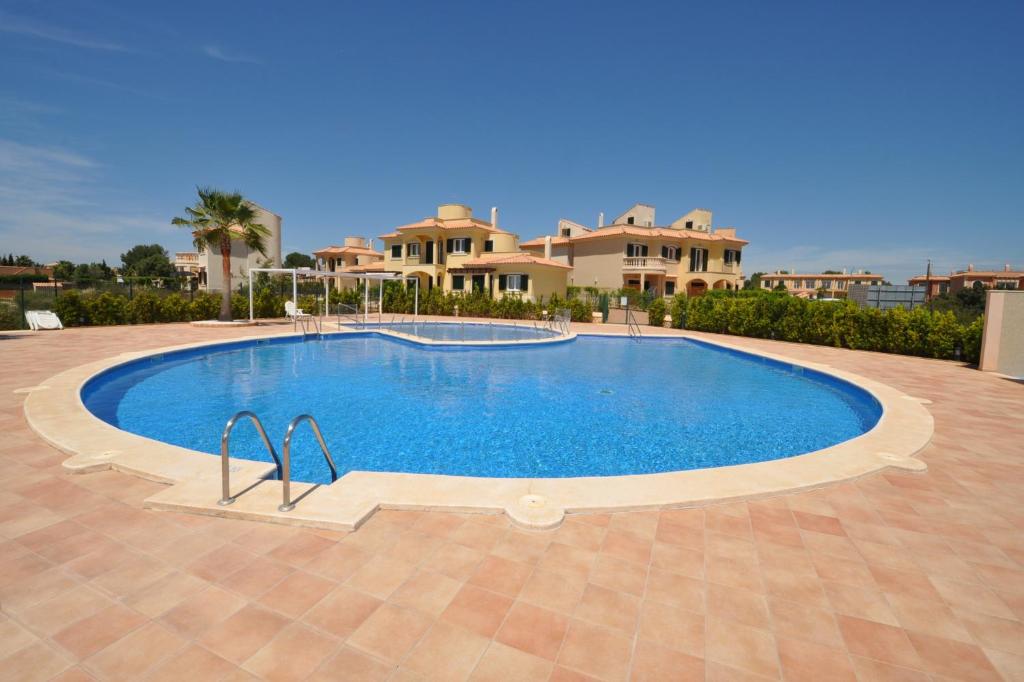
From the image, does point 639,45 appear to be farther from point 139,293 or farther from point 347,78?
point 139,293

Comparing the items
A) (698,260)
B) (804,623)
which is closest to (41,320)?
(804,623)

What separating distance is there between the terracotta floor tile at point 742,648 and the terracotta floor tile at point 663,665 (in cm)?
13

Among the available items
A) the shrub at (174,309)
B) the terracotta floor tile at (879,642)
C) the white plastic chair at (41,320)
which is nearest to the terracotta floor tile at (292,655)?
the terracotta floor tile at (879,642)

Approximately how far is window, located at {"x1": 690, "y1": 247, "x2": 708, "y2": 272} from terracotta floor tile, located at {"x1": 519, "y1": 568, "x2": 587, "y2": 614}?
39.0 metres

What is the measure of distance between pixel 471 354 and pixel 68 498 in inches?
485

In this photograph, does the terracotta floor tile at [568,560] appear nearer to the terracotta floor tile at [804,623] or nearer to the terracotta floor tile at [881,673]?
the terracotta floor tile at [804,623]

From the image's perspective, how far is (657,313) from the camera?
2608 cm

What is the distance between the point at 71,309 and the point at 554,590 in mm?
23718

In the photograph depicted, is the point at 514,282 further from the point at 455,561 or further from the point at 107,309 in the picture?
the point at 455,561

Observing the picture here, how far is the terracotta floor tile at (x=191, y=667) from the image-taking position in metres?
2.15

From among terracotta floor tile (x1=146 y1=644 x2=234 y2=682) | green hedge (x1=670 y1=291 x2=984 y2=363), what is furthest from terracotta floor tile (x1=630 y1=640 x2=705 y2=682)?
green hedge (x1=670 y1=291 x2=984 y2=363)

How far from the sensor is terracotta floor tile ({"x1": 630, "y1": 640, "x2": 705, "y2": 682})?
2.23 metres

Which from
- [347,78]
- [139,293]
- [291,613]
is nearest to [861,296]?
[347,78]

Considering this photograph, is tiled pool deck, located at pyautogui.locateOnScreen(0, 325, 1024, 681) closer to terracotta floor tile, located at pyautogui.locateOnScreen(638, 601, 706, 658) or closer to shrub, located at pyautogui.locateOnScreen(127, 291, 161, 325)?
terracotta floor tile, located at pyautogui.locateOnScreen(638, 601, 706, 658)
